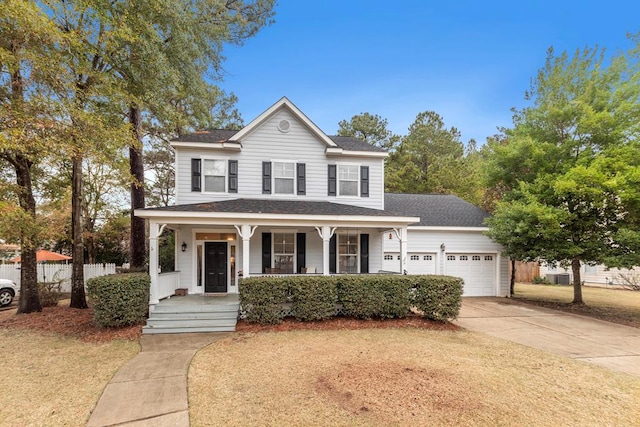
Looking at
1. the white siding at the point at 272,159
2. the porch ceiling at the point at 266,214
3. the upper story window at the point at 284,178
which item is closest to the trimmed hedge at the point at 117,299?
the porch ceiling at the point at 266,214

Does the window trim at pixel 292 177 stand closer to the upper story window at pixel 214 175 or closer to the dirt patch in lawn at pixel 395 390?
the upper story window at pixel 214 175

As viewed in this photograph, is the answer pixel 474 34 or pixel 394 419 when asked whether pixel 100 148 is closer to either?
pixel 394 419

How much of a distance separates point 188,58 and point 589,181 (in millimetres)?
15216

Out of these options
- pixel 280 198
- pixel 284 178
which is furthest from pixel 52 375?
pixel 284 178

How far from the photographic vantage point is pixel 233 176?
1175 cm

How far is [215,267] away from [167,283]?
191 centimetres

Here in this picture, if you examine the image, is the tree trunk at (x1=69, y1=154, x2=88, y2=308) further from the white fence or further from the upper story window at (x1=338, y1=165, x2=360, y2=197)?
the upper story window at (x1=338, y1=165, x2=360, y2=197)

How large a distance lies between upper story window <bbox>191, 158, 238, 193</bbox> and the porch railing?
332cm

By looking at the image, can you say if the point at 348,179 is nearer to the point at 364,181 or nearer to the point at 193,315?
the point at 364,181

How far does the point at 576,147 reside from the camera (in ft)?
40.2

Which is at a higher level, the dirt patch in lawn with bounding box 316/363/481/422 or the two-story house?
the two-story house

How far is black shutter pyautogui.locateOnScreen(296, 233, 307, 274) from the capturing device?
1184 cm

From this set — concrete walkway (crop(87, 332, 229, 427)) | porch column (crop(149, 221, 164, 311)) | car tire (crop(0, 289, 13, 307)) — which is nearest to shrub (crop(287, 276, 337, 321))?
concrete walkway (crop(87, 332, 229, 427))

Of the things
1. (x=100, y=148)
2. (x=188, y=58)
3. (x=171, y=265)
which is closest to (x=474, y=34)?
(x=188, y=58)
